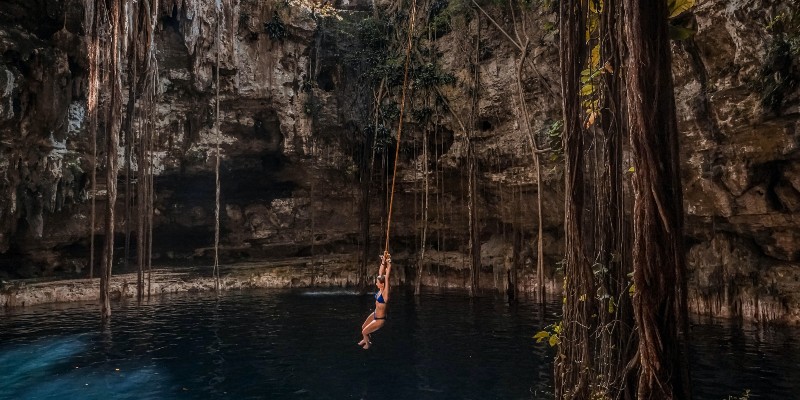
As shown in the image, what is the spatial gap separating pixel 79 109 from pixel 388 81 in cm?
1058

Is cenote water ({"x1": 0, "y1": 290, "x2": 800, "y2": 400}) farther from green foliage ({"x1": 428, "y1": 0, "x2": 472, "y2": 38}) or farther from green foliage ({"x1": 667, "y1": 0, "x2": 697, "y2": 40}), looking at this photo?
green foliage ({"x1": 428, "y1": 0, "x2": 472, "y2": 38})

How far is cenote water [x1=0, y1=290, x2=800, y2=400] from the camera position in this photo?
23.7ft

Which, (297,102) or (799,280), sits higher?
(297,102)

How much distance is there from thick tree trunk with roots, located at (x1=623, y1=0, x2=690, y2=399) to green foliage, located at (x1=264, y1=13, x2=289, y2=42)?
17.7 metres

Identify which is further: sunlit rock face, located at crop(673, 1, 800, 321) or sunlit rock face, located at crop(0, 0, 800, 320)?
sunlit rock face, located at crop(0, 0, 800, 320)

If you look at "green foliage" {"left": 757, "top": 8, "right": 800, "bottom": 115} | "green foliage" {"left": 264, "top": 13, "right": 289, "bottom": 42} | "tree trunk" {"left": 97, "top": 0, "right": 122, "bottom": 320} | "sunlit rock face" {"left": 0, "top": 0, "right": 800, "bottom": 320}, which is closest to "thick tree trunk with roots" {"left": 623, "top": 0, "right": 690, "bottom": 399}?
"sunlit rock face" {"left": 0, "top": 0, "right": 800, "bottom": 320}

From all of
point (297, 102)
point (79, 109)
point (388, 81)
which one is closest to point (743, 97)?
point (388, 81)

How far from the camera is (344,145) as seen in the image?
842 inches

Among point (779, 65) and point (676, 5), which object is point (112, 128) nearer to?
point (676, 5)

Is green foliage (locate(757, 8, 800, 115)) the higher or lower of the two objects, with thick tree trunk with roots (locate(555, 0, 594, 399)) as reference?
higher

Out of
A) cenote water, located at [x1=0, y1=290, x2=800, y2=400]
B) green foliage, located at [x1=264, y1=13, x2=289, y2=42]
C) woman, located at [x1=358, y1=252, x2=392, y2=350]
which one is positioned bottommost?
cenote water, located at [x1=0, y1=290, x2=800, y2=400]

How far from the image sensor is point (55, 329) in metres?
11.9

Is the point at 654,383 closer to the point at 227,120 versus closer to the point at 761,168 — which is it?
the point at 761,168

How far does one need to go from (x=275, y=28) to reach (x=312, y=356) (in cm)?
1390
